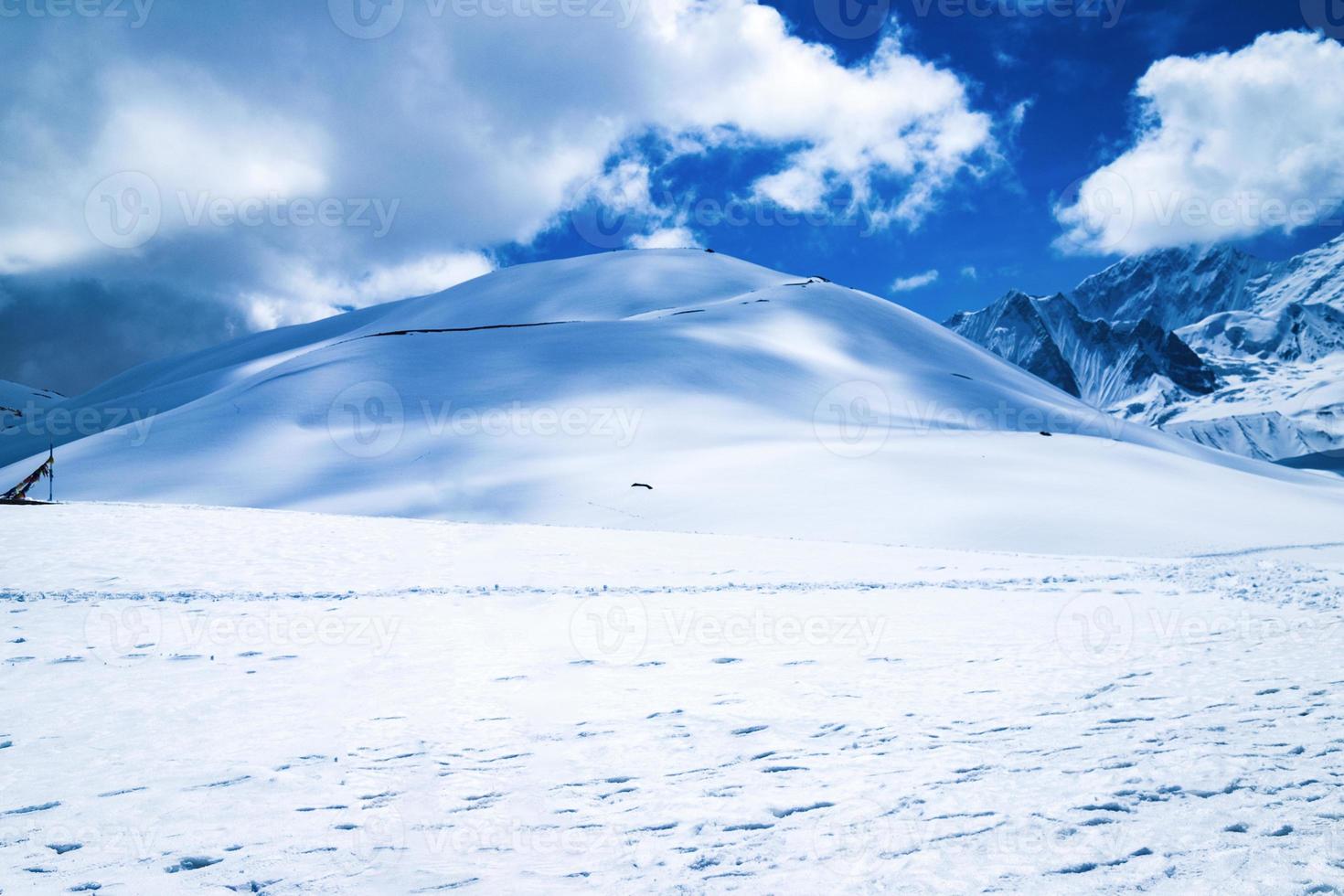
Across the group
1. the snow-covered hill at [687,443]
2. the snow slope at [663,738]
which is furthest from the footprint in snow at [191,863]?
the snow-covered hill at [687,443]

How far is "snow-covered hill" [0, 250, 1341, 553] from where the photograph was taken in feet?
83.5

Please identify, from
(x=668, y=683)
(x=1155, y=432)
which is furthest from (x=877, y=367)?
(x=668, y=683)

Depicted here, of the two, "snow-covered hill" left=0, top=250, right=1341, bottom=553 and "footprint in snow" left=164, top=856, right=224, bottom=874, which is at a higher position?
"snow-covered hill" left=0, top=250, right=1341, bottom=553

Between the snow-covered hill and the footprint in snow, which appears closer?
the footprint in snow

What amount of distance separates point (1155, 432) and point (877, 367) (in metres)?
27.2

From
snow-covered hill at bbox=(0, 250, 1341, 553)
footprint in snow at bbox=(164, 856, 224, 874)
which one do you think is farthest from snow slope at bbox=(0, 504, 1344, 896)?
snow-covered hill at bbox=(0, 250, 1341, 553)

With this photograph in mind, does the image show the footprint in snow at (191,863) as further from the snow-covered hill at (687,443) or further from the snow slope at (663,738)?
the snow-covered hill at (687,443)

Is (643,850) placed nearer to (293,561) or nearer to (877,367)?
(293,561)

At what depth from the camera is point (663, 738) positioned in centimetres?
678

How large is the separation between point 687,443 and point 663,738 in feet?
100

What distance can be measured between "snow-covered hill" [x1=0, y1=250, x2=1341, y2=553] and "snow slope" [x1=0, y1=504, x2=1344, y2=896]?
12049 millimetres

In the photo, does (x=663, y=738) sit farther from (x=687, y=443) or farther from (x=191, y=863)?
(x=687, y=443)

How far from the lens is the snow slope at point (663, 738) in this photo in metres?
4.63

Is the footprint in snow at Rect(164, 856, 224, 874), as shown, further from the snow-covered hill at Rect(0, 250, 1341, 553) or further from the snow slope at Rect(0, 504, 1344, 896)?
the snow-covered hill at Rect(0, 250, 1341, 553)
